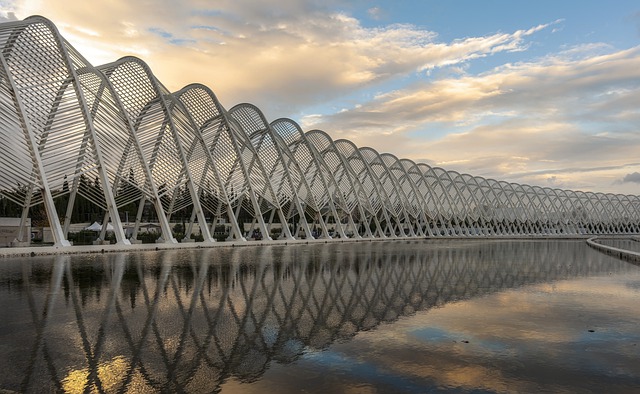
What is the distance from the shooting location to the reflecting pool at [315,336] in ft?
17.9

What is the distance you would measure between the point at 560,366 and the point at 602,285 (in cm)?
1014

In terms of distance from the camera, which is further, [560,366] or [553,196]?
[553,196]

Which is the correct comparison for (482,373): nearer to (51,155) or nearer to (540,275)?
(540,275)

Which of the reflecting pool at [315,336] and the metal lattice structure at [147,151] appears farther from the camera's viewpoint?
the metal lattice structure at [147,151]

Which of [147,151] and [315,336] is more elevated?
[147,151]

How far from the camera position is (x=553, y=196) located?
126500 millimetres

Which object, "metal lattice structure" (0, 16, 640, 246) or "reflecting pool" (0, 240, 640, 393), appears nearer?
"reflecting pool" (0, 240, 640, 393)

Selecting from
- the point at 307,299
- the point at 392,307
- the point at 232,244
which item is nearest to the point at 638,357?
the point at 392,307

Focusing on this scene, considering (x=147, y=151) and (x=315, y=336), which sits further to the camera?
(x=147, y=151)

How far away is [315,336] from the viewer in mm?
7582

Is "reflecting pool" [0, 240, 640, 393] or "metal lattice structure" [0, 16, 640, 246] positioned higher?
"metal lattice structure" [0, 16, 640, 246]

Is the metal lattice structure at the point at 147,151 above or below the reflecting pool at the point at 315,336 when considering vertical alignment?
above

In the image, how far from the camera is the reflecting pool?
5.47 metres

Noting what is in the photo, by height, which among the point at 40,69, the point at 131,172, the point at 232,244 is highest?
the point at 40,69
